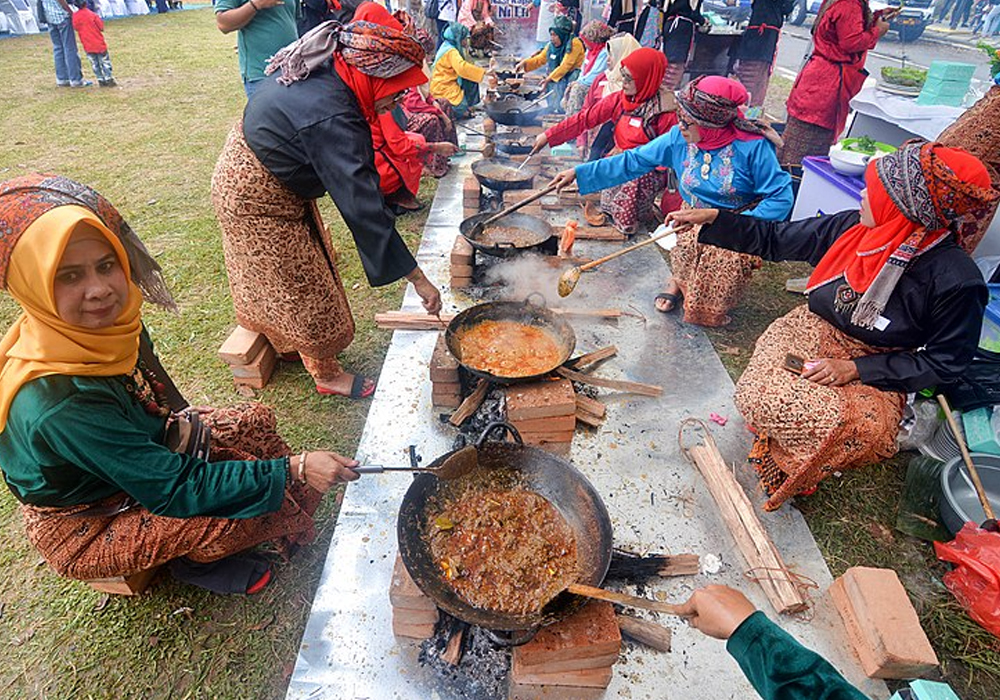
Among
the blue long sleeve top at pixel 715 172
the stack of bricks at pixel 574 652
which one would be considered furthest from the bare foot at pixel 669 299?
the stack of bricks at pixel 574 652

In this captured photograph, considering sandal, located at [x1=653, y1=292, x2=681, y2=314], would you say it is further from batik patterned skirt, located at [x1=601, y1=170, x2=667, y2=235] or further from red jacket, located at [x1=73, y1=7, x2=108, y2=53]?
red jacket, located at [x1=73, y1=7, x2=108, y2=53]

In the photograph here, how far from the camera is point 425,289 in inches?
126

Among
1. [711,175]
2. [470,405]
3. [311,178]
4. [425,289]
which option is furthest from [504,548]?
[711,175]

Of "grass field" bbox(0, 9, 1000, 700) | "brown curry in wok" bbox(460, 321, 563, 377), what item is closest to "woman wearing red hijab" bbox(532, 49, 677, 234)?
"grass field" bbox(0, 9, 1000, 700)

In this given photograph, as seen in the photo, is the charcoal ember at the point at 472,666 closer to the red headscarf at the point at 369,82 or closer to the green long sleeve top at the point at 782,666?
the green long sleeve top at the point at 782,666

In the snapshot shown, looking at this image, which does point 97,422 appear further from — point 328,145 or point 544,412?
point 544,412

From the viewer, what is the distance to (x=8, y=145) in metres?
8.09

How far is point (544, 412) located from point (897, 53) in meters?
21.2

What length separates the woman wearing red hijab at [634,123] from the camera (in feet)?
17.6

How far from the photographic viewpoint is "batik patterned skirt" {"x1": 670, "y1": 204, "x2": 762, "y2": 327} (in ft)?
14.4

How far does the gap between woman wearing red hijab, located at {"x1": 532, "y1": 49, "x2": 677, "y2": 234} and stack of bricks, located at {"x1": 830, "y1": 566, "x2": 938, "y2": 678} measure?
4.16m

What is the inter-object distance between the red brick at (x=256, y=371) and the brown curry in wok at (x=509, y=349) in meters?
1.49

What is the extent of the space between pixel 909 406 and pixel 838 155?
8.80ft

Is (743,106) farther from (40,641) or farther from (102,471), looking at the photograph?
(40,641)
